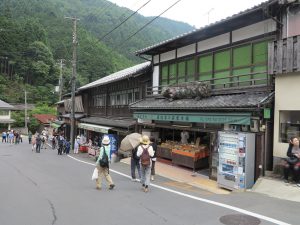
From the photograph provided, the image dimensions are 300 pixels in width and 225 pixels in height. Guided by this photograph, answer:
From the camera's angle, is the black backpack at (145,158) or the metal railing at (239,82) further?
the metal railing at (239,82)

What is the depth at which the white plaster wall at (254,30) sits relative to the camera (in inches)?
500

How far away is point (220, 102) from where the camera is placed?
13.6 meters

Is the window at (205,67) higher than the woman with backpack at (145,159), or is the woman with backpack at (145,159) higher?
the window at (205,67)

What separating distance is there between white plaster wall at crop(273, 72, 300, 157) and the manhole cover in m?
4.40

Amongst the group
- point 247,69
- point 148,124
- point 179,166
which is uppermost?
point 247,69

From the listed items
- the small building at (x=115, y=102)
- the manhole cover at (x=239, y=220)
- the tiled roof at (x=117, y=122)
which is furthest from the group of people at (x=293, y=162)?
the tiled roof at (x=117, y=122)

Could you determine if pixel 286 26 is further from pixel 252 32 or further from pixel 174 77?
pixel 174 77

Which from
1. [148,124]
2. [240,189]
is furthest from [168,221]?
[148,124]

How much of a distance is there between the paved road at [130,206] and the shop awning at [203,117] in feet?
9.22

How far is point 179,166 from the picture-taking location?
56.6ft

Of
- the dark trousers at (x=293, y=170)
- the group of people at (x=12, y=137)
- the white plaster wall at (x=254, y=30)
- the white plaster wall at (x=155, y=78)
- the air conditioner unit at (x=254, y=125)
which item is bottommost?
the group of people at (x=12, y=137)

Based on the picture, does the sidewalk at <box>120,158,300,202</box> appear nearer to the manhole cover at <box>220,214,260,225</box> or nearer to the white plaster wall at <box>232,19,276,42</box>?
the manhole cover at <box>220,214,260,225</box>

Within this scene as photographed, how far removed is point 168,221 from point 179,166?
9.78m

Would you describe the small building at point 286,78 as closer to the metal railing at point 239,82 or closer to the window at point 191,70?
the metal railing at point 239,82
